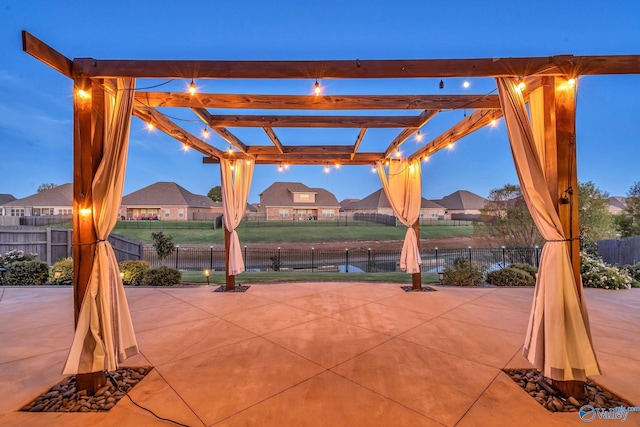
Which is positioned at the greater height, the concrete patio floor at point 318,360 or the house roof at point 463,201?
the house roof at point 463,201

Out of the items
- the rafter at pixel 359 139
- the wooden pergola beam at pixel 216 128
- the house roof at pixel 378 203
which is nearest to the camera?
the wooden pergola beam at pixel 216 128

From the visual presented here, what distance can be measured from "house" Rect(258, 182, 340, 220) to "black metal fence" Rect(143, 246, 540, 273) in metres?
12.6

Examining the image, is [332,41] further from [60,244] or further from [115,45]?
[60,244]

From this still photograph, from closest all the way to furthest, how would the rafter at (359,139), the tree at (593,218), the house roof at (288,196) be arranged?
the rafter at (359,139) < the tree at (593,218) < the house roof at (288,196)

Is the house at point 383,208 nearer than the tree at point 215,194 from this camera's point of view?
Yes

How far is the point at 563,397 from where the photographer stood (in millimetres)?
2021

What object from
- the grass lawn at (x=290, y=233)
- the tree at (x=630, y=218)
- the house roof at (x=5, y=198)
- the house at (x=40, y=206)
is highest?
the house roof at (x=5, y=198)

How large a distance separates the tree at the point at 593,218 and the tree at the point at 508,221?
51.6 inches

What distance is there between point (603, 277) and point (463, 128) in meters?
5.19

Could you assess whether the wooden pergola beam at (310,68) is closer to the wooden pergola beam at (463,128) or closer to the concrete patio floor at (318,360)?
the wooden pergola beam at (463,128)

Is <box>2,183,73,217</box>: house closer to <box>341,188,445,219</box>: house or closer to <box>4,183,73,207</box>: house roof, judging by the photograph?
<box>4,183,73,207</box>: house roof

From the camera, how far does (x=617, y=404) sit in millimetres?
1966

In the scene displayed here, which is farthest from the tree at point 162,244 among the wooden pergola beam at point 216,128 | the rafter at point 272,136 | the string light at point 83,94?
the string light at point 83,94

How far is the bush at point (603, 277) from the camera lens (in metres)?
5.40
